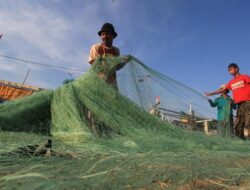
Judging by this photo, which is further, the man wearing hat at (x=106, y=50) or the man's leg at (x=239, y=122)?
the man's leg at (x=239, y=122)

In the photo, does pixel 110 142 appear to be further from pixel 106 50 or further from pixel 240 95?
pixel 240 95

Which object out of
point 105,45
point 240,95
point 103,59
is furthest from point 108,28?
point 240,95

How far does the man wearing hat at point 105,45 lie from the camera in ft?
19.2

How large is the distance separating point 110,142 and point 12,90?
41.1ft

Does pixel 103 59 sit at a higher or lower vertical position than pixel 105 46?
lower

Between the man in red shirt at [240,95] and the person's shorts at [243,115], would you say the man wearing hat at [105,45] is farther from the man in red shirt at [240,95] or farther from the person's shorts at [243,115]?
the person's shorts at [243,115]

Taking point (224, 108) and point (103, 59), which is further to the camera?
point (224, 108)

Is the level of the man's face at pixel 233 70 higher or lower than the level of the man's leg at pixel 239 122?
higher

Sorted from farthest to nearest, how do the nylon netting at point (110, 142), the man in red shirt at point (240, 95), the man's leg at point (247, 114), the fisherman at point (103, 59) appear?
the man in red shirt at point (240, 95) → the man's leg at point (247, 114) → the fisherman at point (103, 59) → the nylon netting at point (110, 142)

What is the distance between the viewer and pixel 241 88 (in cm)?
873

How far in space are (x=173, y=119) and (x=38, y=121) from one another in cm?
217

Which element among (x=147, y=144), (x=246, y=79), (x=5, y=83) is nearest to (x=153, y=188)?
(x=147, y=144)

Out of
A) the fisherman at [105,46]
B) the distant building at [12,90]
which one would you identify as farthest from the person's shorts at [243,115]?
the distant building at [12,90]

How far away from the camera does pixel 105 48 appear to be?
5.99 metres
